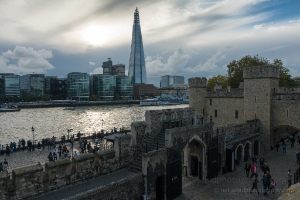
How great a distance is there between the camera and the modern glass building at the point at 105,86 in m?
158

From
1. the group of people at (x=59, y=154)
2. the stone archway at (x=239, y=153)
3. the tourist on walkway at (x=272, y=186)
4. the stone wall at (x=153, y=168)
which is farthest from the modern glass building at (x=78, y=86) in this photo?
the tourist on walkway at (x=272, y=186)

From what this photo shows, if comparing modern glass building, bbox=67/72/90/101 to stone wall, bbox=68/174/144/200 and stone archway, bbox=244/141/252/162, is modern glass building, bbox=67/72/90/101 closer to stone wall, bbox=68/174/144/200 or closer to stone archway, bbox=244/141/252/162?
stone archway, bbox=244/141/252/162

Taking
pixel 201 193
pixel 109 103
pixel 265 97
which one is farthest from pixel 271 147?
pixel 109 103

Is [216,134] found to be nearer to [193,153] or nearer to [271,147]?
[193,153]

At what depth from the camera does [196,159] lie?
17.9 meters

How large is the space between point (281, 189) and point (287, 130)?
16.5m

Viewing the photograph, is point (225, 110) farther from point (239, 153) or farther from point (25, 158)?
point (25, 158)

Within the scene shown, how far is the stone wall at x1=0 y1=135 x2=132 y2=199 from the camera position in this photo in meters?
9.96

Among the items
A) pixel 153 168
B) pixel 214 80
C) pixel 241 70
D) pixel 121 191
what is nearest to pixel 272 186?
pixel 153 168

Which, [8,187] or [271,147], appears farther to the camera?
[271,147]

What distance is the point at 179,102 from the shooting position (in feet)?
476

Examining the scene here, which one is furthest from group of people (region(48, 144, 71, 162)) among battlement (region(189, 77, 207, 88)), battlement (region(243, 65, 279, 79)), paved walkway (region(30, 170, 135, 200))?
battlement (region(243, 65, 279, 79))

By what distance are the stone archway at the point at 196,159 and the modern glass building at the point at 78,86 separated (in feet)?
450

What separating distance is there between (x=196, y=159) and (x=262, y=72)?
12.1 m
